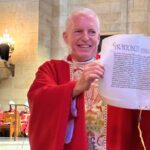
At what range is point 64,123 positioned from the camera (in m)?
2.11

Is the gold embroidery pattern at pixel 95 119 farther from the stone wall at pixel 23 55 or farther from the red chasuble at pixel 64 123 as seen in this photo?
the stone wall at pixel 23 55

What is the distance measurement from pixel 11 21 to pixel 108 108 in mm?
10279

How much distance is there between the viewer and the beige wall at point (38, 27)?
39.4 ft

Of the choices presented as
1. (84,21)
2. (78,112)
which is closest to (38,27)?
(84,21)

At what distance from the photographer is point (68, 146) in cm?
218

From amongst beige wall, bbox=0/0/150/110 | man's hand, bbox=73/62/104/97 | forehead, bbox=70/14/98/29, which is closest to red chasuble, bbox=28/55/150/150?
man's hand, bbox=73/62/104/97

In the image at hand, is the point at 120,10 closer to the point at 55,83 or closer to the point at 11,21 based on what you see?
the point at 11,21

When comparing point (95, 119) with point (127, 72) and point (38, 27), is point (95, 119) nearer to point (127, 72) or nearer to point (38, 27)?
point (127, 72)

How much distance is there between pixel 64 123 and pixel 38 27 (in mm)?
10081

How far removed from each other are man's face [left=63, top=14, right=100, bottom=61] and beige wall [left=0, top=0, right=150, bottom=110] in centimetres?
956

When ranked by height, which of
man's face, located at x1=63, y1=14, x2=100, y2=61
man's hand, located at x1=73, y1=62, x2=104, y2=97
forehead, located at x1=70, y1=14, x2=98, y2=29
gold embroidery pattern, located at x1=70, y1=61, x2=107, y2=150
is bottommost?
gold embroidery pattern, located at x1=70, y1=61, x2=107, y2=150

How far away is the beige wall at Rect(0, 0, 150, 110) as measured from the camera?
12023 millimetres

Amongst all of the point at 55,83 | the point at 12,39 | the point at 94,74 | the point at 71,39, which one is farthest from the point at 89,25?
the point at 12,39

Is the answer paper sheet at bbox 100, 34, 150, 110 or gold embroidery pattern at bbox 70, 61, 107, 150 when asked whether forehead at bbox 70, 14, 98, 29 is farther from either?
paper sheet at bbox 100, 34, 150, 110
